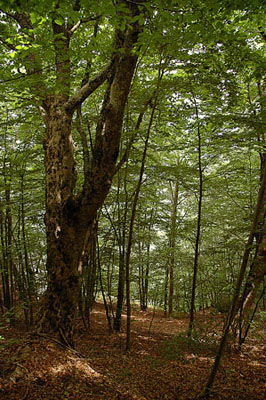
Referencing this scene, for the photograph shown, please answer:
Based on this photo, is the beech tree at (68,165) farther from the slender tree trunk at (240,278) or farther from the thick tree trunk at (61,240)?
the slender tree trunk at (240,278)

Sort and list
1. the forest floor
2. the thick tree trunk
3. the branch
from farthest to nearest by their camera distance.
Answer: the branch → the thick tree trunk → the forest floor

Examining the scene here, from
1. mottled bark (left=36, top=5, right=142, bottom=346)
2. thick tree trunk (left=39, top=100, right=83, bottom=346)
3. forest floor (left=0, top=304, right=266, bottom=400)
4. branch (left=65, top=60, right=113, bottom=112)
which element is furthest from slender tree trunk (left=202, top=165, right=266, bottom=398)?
branch (left=65, top=60, right=113, bottom=112)

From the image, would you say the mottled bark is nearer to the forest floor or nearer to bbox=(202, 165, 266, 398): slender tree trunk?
the forest floor

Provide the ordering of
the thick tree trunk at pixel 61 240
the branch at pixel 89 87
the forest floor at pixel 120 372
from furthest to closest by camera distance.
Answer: the branch at pixel 89 87 < the thick tree trunk at pixel 61 240 < the forest floor at pixel 120 372

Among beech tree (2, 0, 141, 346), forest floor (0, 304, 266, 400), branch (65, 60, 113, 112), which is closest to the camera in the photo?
forest floor (0, 304, 266, 400)

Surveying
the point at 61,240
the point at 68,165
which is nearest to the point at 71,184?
the point at 68,165

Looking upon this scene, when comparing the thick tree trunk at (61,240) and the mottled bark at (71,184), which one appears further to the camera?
the thick tree trunk at (61,240)

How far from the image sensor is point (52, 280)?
380 cm

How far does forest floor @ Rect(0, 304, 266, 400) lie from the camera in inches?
111

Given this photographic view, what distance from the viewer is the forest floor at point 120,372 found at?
2.83m

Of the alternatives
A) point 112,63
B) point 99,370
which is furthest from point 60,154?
point 99,370

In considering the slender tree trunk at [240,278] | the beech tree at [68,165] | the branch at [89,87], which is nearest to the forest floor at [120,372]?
the slender tree trunk at [240,278]

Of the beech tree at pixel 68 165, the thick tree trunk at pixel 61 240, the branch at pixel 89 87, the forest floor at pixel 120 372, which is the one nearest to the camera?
the forest floor at pixel 120 372

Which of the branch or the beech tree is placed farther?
the branch
